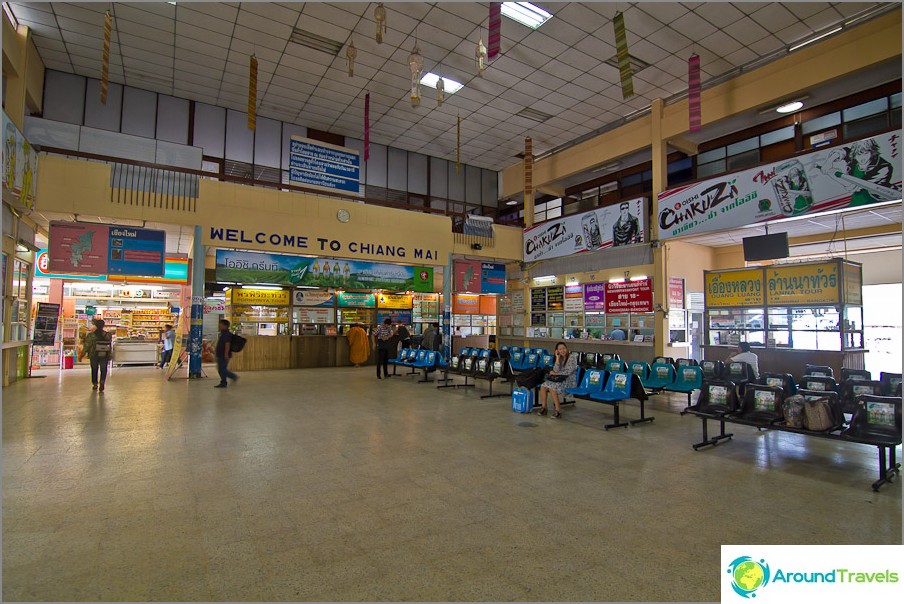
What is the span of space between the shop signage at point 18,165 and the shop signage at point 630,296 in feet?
42.1

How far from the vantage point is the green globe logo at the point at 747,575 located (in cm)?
221

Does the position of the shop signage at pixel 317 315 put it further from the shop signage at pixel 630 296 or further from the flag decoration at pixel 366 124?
the shop signage at pixel 630 296

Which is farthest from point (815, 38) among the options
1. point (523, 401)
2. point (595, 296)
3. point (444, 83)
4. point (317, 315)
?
point (317, 315)

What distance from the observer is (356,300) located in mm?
14227

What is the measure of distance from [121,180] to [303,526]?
9.79 m

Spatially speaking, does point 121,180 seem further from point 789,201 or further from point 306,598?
point 789,201

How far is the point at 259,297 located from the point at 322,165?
181 inches

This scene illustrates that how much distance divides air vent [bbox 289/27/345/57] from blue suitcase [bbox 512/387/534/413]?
26.5ft

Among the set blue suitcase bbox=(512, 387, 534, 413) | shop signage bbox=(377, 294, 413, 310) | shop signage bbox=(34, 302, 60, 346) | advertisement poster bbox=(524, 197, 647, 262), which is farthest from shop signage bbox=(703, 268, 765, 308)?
shop signage bbox=(34, 302, 60, 346)

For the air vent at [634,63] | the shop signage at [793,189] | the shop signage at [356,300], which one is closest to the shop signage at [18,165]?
the shop signage at [356,300]

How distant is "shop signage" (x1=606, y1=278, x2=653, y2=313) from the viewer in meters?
11.5

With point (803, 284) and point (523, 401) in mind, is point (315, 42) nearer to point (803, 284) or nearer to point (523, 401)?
point (523, 401)

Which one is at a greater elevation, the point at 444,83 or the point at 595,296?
the point at 444,83

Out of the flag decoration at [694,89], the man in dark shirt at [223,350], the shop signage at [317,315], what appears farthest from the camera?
the shop signage at [317,315]
